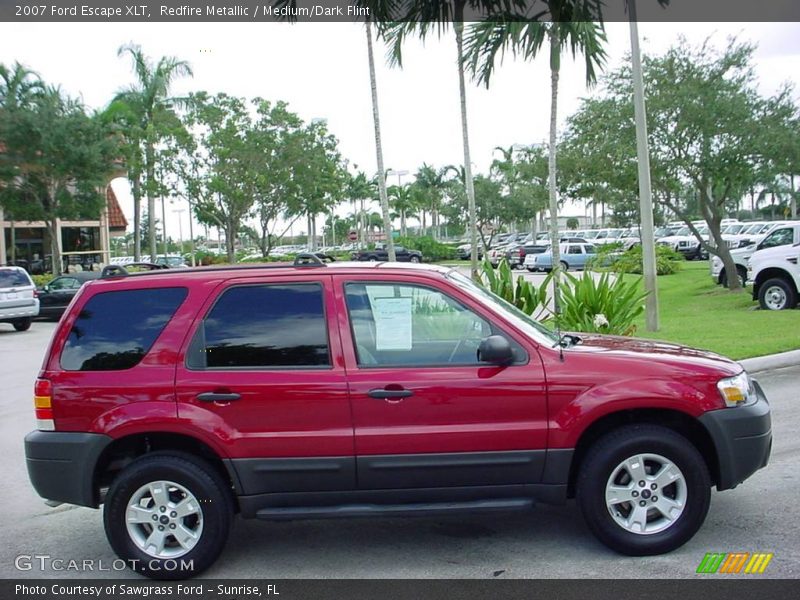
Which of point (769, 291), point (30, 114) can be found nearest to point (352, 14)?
point (769, 291)

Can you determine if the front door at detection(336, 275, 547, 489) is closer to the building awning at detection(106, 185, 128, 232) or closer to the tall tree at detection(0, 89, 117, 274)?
the tall tree at detection(0, 89, 117, 274)

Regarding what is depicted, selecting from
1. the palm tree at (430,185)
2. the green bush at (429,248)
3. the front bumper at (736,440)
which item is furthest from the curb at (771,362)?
the palm tree at (430,185)

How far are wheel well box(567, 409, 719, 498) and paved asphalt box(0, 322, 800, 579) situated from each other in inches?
16.7

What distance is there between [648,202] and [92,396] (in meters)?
11.9

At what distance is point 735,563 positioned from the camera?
4.64 m

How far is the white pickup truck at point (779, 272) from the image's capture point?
53.0 feet

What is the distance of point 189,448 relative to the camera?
197 inches

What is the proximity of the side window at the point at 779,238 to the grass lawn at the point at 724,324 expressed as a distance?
1.39m

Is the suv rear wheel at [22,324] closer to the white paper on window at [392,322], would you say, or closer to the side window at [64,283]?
the side window at [64,283]

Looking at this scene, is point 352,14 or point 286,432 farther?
point 352,14

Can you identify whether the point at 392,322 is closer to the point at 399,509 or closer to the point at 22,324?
the point at 399,509

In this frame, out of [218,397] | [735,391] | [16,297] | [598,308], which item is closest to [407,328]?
[218,397]

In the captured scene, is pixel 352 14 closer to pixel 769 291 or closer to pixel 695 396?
pixel 769 291

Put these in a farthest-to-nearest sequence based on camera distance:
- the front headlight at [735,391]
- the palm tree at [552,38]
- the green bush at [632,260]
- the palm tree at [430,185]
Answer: the palm tree at [430,185] → the green bush at [632,260] → the palm tree at [552,38] → the front headlight at [735,391]
